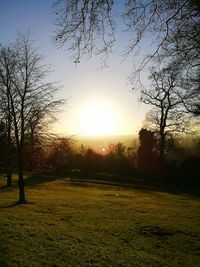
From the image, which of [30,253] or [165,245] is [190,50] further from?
[165,245]

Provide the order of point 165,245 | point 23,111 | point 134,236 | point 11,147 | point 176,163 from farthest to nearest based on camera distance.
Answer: point 176,163 < point 11,147 < point 23,111 < point 134,236 < point 165,245

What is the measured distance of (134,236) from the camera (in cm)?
1535

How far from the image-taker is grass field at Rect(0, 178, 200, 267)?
1127 centimetres

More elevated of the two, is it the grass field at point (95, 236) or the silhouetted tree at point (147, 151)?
the silhouetted tree at point (147, 151)

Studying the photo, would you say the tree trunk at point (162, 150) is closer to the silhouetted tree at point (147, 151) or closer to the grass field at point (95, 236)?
the silhouetted tree at point (147, 151)

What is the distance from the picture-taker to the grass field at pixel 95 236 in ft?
37.0

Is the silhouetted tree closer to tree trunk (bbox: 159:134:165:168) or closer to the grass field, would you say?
tree trunk (bbox: 159:134:165:168)

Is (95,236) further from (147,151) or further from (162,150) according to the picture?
(147,151)

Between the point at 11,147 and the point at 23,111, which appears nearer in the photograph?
the point at 23,111

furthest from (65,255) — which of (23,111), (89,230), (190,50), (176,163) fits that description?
(176,163)

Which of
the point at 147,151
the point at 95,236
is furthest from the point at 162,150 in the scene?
the point at 95,236

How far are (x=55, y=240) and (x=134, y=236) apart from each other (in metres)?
3.78

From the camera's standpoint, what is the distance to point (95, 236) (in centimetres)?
1473

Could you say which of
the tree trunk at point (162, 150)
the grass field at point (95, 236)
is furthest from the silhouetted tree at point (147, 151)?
the grass field at point (95, 236)
